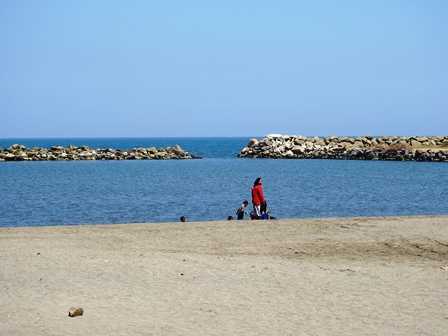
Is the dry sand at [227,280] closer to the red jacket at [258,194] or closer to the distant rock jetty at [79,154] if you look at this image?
the red jacket at [258,194]

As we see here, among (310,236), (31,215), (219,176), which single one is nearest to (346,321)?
(310,236)

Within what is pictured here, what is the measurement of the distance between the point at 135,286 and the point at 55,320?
2616 mm

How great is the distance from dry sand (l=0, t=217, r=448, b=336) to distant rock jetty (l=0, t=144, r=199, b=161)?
7614cm

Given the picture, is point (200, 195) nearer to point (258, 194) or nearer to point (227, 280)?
point (258, 194)

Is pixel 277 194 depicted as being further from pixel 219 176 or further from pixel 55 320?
pixel 55 320

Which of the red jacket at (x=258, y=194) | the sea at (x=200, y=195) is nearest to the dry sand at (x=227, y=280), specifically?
the red jacket at (x=258, y=194)

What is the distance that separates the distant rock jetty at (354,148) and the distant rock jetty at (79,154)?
41.0 feet

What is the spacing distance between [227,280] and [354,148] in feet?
270

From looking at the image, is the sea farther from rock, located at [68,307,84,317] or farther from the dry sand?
rock, located at [68,307,84,317]

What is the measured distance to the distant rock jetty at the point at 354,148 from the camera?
8694 centimetres

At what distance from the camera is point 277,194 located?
149 ft

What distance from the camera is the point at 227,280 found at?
45.9 ft

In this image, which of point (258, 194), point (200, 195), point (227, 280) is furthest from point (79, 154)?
point (227, 280)

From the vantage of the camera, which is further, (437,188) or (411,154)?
(411,154)
